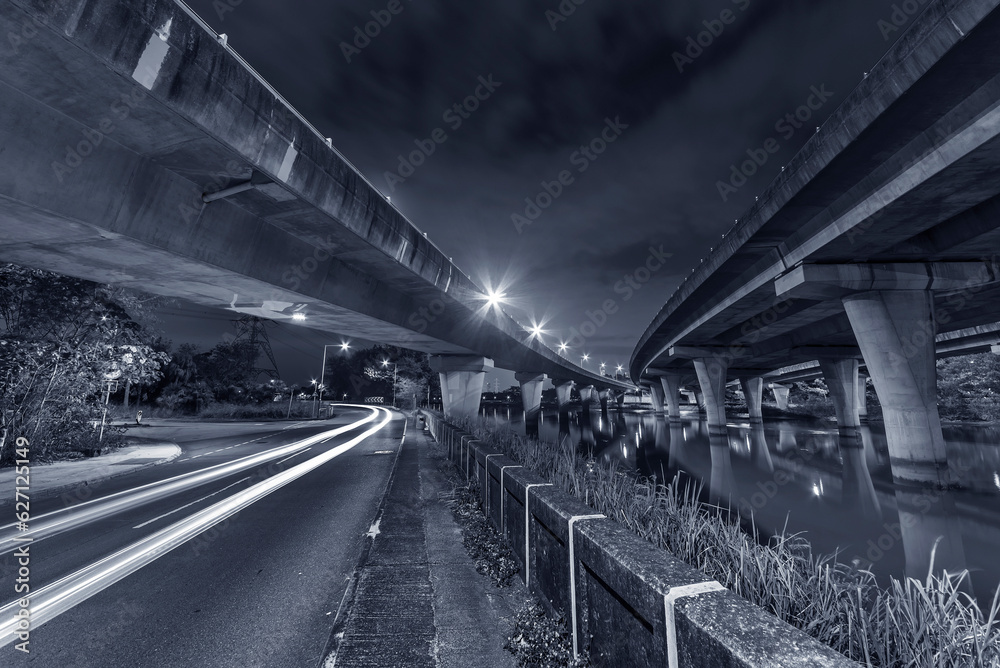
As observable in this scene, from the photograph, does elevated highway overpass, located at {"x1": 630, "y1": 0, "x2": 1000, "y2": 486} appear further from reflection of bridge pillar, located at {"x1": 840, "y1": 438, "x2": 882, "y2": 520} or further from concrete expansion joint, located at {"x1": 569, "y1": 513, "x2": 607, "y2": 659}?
concrete expansion joint, located at {"x1": 569, "y1": 513, "x2": 607, "y2": 659}

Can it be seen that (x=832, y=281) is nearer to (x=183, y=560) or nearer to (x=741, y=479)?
(x=741, y=479)

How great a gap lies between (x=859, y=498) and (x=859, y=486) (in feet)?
7.01

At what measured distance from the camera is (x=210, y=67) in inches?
225

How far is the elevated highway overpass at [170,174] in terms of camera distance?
486 cm

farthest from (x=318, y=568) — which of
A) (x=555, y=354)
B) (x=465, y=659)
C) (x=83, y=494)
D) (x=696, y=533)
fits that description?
(x=555, y=354)

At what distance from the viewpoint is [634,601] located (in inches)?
108

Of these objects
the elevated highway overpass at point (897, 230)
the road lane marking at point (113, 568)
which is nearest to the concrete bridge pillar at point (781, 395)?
the elevated highway overpass at point (897, 230)

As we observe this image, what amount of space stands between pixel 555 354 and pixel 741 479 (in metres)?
24.2

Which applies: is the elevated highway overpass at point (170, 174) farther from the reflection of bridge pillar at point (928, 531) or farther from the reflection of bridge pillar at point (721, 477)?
the reflection of bridge pillar at point (928, 531)

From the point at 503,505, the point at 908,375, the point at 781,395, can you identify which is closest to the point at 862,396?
the point at 781,395

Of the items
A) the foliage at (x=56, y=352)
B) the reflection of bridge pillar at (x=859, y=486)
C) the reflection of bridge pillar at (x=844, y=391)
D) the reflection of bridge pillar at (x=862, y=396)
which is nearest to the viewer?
the reflection of bridge pillar at (x=859, y=486)

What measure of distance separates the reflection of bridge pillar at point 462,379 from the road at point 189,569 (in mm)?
14922

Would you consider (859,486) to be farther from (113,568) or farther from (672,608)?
(113,568)

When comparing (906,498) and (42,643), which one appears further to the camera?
(906,498)
